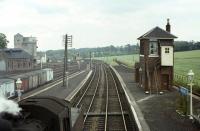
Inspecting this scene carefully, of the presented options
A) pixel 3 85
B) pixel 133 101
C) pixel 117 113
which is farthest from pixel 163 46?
pixel 3 85

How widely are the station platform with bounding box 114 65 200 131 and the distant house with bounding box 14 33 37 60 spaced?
121 meters

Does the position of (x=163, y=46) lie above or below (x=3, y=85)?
above

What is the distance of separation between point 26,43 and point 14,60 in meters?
65.2

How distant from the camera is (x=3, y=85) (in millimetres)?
37625

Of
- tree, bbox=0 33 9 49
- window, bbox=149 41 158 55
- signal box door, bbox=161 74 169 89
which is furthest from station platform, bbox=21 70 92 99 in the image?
tree, bbox=0 33 9 49

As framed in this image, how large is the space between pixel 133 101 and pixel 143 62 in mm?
9328

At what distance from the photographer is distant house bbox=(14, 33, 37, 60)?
15800 centimetres

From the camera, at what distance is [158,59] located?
42281 millimetres

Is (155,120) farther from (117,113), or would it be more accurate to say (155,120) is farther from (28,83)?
(28,83)

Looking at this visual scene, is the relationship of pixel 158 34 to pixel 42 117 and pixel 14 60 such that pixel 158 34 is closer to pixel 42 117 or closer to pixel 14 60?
pixel 42 117

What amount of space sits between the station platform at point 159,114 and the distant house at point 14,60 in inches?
2098

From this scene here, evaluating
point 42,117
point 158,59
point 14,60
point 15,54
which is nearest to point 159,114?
point 158,59

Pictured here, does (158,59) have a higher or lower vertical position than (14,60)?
higher

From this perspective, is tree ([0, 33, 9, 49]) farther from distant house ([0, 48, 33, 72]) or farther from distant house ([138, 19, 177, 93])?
distant house ([138, 19, 177, 93])
